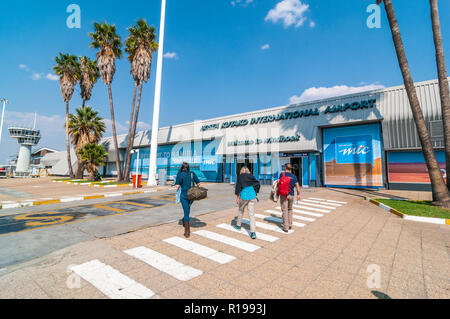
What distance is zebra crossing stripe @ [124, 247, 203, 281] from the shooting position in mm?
3432

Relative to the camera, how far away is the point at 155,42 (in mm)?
23578

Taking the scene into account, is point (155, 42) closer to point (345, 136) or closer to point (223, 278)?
point (345, 136)

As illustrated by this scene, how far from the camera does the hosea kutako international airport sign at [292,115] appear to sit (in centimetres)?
1697

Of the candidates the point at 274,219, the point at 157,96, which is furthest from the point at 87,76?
the point at 274,219

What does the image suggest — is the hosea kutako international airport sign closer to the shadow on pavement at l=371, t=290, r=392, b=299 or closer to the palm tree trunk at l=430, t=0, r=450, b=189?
the palm tree trunk at l=430, t=0, r=450, b=189

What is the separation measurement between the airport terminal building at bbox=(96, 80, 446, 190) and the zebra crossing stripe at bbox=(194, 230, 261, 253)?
1522cm

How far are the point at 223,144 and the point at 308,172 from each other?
9146 millimetres

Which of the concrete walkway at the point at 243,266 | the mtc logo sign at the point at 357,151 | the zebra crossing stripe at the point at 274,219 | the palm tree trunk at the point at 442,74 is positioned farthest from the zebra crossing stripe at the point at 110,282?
the mtc logo sign at the point at 357,151

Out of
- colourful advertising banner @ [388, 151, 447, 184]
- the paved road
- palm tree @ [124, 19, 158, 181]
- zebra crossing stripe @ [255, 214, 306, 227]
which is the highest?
palm tree @ [124, 19, 158, 181]

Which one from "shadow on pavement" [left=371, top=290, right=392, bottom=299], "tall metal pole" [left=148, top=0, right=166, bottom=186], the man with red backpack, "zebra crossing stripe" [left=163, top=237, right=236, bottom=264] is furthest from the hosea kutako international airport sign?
"zebra crossing stripe" [left=163, top=237, right=236, bottom=264]

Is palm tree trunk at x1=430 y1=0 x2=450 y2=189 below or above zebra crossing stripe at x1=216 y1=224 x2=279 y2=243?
above

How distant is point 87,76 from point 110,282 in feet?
112

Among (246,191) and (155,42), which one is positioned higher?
(155,42)

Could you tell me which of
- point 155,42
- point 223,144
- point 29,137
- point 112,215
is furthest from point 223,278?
point 29,137
